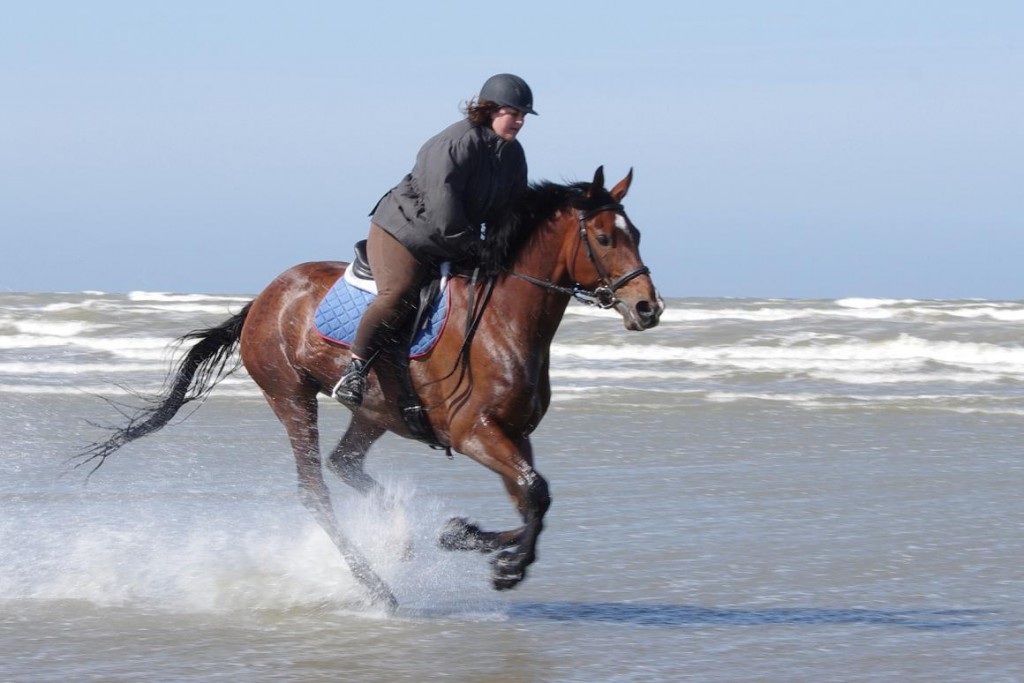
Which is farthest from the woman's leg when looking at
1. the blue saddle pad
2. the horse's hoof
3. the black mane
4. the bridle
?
the horse's hoof

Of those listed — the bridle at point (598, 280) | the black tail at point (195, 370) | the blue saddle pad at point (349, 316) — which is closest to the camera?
the bridle at point (598, 280)

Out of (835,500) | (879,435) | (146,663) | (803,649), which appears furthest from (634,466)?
(146,663)

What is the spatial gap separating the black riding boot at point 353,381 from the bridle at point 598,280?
82 centimetres

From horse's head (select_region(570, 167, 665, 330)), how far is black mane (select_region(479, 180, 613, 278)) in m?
0.12

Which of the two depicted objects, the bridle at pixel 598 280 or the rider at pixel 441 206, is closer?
the bridle at pixel 598 280

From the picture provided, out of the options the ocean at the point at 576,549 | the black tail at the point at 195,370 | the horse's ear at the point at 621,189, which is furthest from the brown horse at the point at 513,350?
the black tail at the point at 195,370

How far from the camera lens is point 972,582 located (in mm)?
6301

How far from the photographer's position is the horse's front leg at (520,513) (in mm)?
5566

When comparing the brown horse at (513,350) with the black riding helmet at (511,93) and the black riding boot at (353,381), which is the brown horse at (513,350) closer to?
the black riding boot at (353,381)

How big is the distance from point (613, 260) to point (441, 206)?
0.75 metres

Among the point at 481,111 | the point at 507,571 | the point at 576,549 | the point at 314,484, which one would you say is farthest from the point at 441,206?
the point at 576,549

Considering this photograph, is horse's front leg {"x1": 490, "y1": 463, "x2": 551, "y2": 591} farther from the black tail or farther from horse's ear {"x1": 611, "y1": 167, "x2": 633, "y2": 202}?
→ the black tail

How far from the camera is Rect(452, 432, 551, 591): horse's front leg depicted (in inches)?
219

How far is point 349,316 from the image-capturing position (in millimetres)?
6312
